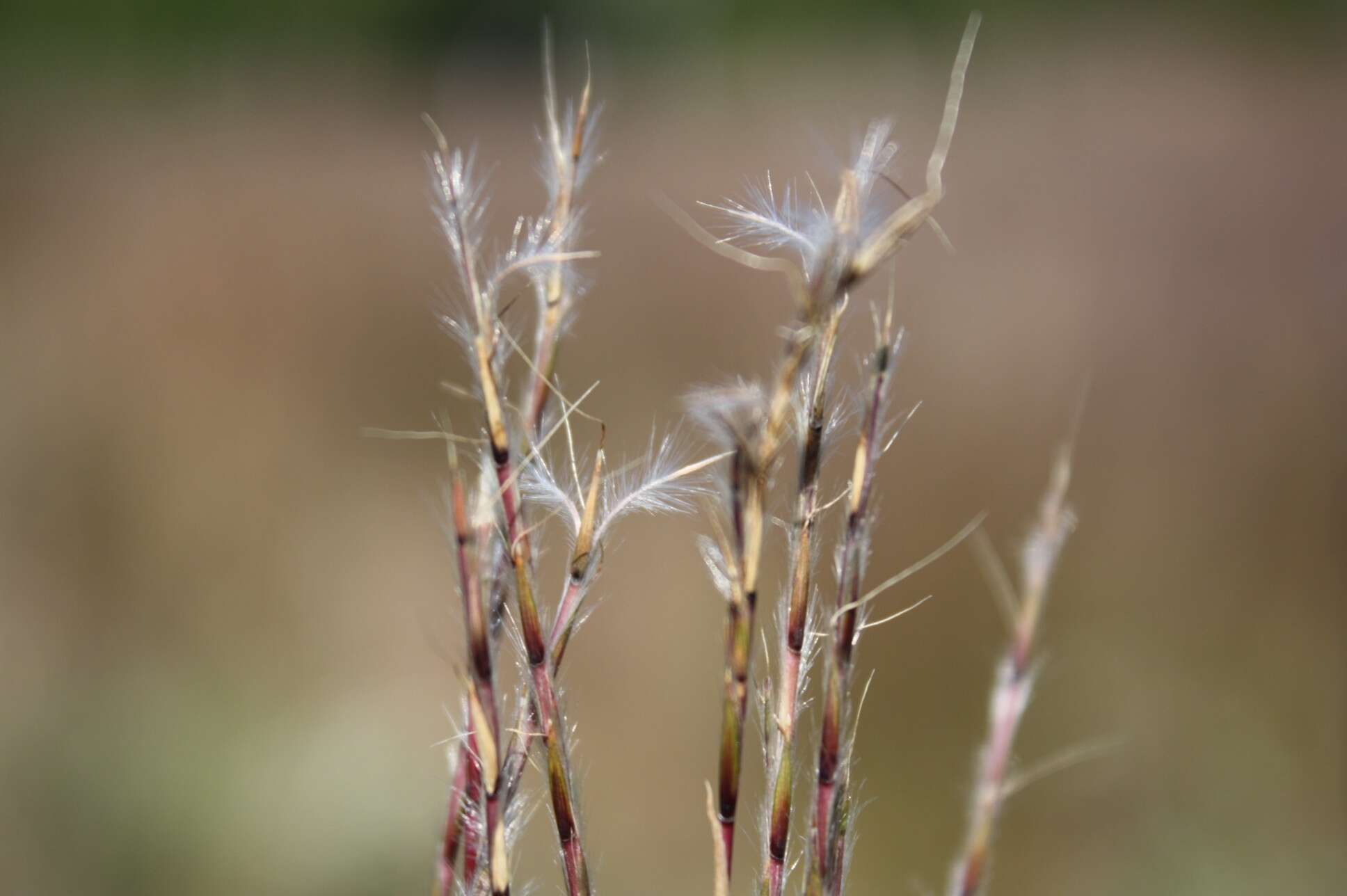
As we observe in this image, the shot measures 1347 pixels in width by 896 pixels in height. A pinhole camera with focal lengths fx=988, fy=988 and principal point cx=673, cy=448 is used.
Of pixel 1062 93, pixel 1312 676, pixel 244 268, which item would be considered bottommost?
pixel 1312 676

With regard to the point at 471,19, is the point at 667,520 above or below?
below

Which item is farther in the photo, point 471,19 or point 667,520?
point 471,19

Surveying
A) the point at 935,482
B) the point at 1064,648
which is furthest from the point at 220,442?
the point at 1064,648

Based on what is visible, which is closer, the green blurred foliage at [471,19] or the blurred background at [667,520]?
the blurred background at [667,520]

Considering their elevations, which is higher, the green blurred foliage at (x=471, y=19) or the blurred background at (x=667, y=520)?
the green blurred foliage at (x=471, y=19)

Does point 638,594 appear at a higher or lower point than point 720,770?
higher

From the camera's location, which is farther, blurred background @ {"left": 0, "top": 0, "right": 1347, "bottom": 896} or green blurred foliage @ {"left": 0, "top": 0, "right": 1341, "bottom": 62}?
green blurred foliage @ {"left": 0, "top": 0, "right": 1341, "bottom": 62}

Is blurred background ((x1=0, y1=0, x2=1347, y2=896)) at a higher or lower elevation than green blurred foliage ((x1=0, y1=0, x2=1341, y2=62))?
lower

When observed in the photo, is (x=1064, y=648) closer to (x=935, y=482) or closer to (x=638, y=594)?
(x=935, y=482)
